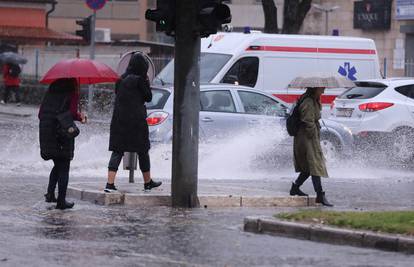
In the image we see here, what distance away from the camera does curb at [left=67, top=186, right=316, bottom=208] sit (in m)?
14.5

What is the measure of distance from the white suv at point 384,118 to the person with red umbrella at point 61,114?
969 centimetres

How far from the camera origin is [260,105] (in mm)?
20672

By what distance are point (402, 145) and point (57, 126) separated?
1063cm

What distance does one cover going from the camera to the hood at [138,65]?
48.8 ft

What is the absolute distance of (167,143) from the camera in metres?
19.4

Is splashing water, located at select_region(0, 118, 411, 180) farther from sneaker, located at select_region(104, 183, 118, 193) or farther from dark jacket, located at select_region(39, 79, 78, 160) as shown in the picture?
dark jacket, located at select_region(39, 79, 78, 160)

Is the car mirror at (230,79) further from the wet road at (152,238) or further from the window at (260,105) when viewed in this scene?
the wet road at (152,238)

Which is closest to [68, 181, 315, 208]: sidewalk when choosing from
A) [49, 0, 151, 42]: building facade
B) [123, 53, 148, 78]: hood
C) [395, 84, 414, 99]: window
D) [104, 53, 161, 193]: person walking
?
[104, 53, 161, 193]: person walking

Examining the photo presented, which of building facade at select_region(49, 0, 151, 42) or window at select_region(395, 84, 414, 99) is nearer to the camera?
window at select_region(395, 84, 414, 99)

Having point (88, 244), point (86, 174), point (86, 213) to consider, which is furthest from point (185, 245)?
point (86, 174)

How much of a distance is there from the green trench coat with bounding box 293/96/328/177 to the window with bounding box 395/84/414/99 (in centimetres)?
812

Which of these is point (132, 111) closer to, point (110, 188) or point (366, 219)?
point (110, 188)

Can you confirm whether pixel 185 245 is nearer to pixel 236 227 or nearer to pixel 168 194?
pixel 236 227

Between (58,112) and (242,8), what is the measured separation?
170ft
